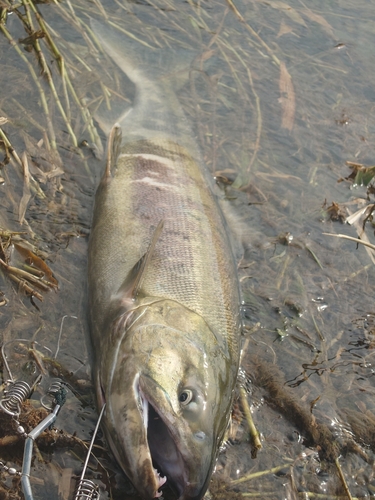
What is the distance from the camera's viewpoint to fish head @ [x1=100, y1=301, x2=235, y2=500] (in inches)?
111

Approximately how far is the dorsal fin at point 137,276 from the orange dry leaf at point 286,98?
2.84 meters

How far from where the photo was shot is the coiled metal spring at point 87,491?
2.79 m

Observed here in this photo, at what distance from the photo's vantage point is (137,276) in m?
3.43

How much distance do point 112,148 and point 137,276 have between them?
145 cm

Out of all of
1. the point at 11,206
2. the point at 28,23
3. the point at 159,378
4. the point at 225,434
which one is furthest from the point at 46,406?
the point at 28,23

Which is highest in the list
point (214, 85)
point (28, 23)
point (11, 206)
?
point (28, 23)

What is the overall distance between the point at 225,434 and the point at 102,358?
812mm

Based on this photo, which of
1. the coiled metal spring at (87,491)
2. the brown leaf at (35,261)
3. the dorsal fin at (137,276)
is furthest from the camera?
the brown leaf at (35,261)

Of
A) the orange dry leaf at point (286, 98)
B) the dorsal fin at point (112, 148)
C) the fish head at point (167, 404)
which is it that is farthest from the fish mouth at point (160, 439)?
the orange dry leaf at point (286, 98)

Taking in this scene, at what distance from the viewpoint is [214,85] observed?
6.04 metres

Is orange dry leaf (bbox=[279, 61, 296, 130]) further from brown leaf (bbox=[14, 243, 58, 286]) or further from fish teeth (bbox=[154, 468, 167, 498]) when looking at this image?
fish teeth (bbox=[154, 468, 167, 498])

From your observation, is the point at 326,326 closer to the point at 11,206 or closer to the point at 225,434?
the point at 225,434

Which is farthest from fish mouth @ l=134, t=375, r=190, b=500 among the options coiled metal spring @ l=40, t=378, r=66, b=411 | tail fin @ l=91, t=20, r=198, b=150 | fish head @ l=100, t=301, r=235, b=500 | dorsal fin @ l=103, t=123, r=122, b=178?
tail fin @ l=91, t=20, r=198, b=150

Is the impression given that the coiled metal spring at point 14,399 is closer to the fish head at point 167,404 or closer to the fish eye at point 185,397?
the fish head at point 167,404
